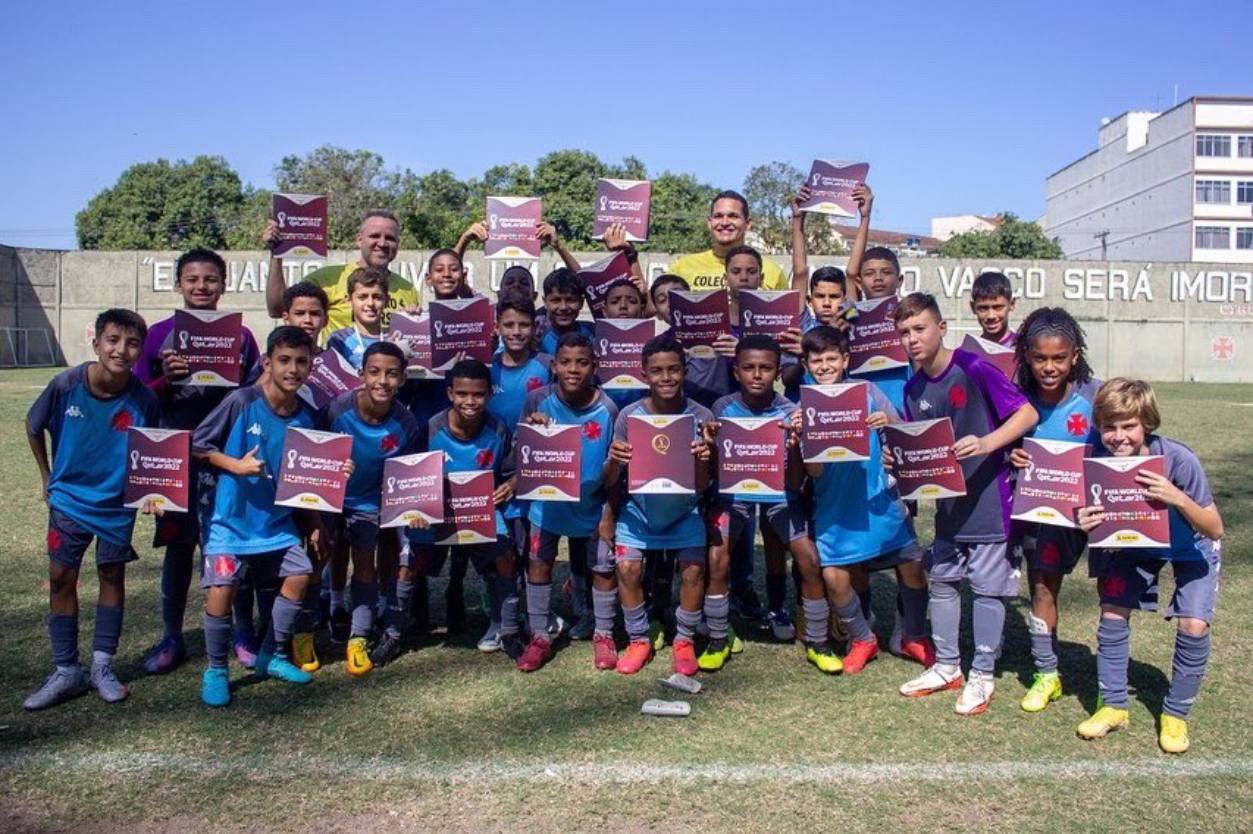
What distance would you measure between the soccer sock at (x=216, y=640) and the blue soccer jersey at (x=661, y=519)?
2029 mm

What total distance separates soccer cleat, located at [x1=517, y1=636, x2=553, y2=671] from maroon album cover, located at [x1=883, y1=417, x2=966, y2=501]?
2.07 metres

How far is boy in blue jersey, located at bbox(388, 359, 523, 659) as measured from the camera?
5.71 metres

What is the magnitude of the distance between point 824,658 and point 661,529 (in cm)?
108

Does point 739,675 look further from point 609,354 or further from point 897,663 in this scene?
point 609,354

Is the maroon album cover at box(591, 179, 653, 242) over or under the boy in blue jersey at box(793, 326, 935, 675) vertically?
over

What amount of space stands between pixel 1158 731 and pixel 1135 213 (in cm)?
8663

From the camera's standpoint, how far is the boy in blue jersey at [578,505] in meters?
5.81

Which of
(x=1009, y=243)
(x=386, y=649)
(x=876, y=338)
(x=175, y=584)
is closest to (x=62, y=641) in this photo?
(x=175, y=584)

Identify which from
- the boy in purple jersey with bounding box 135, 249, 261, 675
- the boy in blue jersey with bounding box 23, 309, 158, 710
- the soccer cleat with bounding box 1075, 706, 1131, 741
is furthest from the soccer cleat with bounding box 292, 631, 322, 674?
the soccer cleat with bounding box 1075, 706, 1131, 741

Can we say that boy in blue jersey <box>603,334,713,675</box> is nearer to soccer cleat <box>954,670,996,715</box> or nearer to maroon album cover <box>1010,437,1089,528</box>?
soccer cleat <box>954,670,996,715</box>

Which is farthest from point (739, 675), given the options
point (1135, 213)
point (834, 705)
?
point (1135, 213)

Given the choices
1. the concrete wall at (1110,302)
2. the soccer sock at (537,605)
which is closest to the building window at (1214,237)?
the concrete wall at (1110,302)

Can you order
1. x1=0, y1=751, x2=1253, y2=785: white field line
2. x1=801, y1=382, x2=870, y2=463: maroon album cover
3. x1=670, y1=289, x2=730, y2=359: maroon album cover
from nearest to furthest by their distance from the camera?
x1=0, y1=751, x2=1253, y2=785: white field line → x1=801, y1=382, x2=870, y2=463: maroon album cover → x1=670, y1=289, x2=730, y2=359: maroon album cover

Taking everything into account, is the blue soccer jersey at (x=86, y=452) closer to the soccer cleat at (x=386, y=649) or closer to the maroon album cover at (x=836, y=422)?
the soccer cleat at (x=386, y=649)
